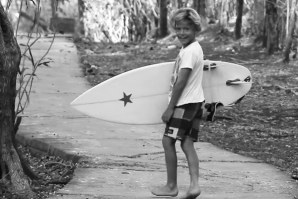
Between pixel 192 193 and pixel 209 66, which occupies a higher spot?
pixel 209 66

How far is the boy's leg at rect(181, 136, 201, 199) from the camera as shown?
4.03m

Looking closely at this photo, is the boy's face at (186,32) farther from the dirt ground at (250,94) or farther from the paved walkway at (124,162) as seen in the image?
the dirt ground at (250,94)

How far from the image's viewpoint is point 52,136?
19.7 feet

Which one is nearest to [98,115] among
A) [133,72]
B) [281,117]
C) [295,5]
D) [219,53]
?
[133,72]

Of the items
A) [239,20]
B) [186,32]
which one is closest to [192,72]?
[186,32]

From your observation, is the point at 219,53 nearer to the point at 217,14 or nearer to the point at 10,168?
the point at 217,14

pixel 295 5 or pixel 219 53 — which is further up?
pixel 295 5

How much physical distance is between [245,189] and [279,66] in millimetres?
7549

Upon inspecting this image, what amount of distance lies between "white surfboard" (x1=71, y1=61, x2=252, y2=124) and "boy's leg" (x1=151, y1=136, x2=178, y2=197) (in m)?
0.64

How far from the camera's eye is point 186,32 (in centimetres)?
408

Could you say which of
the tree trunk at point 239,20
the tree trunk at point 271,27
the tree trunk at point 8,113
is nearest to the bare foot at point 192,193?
the tree trunk at point 8,113

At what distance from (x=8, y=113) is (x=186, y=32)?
129 centimetres

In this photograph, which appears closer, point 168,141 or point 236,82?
point 168,141

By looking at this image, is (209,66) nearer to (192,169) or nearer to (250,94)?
(192,169)
